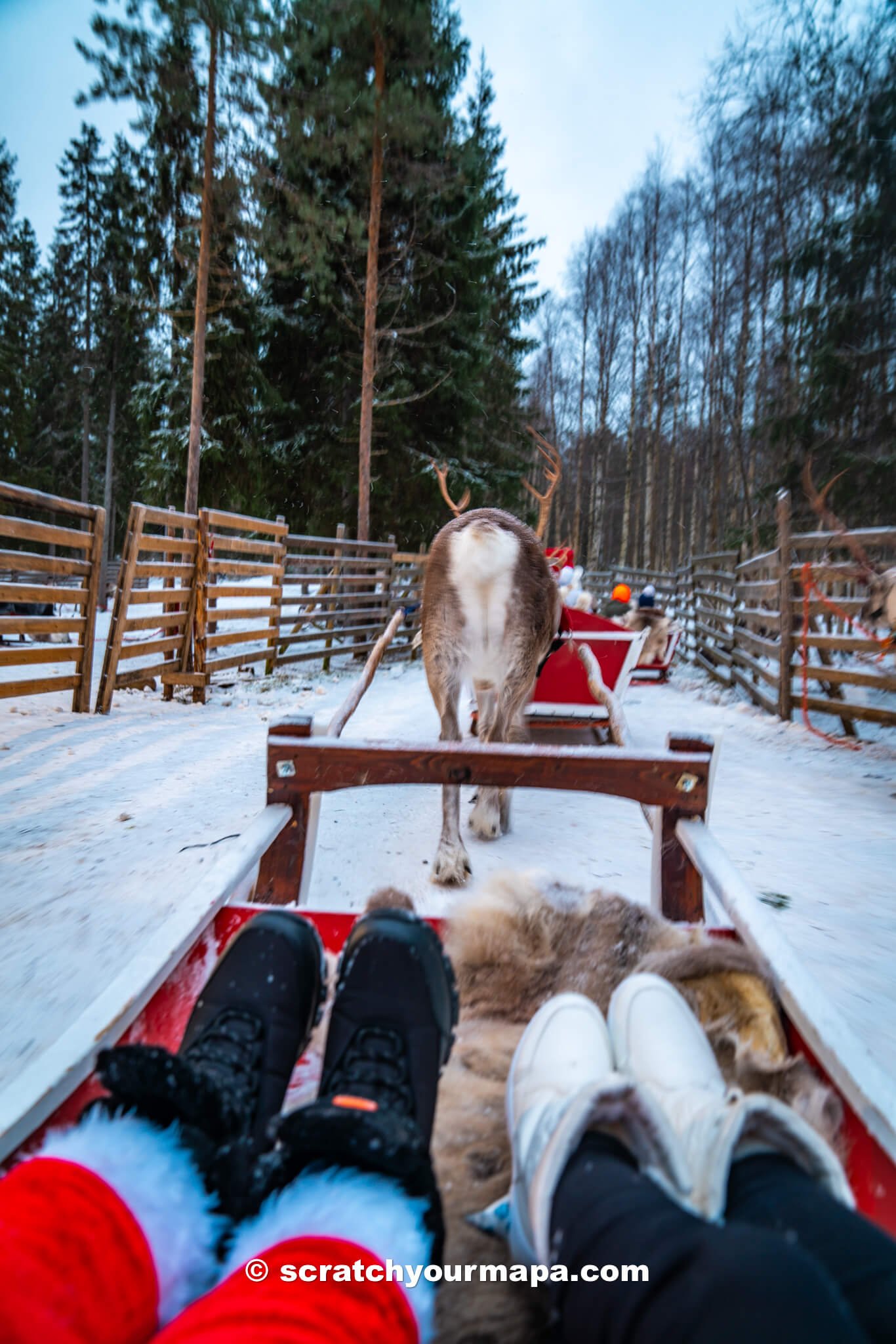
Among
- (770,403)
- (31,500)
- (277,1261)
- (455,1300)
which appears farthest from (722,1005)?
(770,403)

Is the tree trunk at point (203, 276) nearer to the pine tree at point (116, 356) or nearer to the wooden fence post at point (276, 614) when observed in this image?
the wooden fence post at point (276, 614)

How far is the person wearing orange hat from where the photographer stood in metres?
9.80

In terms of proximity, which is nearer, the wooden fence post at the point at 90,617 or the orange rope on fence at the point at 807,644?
the orange rope on fence at the point at 807,644

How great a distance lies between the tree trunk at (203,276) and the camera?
37.2 feet

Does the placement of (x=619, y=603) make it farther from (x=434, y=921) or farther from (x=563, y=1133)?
(x=563, y=1133)

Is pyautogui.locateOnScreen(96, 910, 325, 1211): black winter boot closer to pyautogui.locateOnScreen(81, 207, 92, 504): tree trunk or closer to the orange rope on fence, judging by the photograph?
the orange rope on fence

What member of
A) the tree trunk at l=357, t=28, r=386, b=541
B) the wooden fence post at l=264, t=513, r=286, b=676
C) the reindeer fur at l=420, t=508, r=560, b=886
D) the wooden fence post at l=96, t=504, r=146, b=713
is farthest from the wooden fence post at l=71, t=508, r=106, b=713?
the tree trunk at l=357, t=28, r=386, b=541

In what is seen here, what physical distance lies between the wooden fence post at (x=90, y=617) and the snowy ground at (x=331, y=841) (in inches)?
8.1

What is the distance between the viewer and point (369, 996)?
1194 millimetres

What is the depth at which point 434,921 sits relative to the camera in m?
1.64

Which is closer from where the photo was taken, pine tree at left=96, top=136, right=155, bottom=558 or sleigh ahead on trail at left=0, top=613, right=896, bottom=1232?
sleigh ahead on trail at left=0, top=613, right=896, bottom=1232

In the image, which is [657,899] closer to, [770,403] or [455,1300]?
[455,1300]

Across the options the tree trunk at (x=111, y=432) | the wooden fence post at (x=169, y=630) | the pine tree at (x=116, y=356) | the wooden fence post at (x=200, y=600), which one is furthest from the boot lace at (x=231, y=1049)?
the tree trunk at (x=111, y=432)

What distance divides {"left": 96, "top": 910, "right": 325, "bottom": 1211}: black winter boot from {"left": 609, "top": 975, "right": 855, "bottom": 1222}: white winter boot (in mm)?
557
